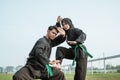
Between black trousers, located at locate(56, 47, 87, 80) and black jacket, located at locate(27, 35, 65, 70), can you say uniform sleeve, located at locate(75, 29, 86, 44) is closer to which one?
black trousers, located at locate(56, 47, 87, 80)

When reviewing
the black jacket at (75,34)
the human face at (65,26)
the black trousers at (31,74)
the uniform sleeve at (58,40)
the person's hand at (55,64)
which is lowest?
the black trousers at (31,74)

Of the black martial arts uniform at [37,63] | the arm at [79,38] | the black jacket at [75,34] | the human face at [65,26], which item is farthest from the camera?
the human face at [65,26]

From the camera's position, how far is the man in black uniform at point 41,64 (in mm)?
6789

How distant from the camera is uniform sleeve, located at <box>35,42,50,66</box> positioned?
6828 mm

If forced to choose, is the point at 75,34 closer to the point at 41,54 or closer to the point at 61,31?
the point at 61,31

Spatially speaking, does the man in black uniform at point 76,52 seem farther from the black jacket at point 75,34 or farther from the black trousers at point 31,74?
the black trousers at point 31,74

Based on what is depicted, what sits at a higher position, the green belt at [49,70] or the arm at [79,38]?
the arm at [79,38]

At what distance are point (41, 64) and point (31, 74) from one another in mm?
342

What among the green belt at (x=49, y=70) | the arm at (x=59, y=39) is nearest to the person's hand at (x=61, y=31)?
the arm at (x=59, y=39)

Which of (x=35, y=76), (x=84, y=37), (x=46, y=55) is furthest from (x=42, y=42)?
(x=84, y=37)

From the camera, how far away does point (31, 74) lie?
6879 millimetres

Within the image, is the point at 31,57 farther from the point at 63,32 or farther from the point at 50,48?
the point at 63,32

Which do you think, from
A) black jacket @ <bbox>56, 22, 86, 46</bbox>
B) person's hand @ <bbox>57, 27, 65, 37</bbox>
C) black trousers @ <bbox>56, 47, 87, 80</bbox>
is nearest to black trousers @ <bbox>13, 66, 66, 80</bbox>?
black trousers @ <bbox>56, 47, 87, 80</bbox>

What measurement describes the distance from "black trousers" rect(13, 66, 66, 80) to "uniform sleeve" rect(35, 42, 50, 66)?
292mm
